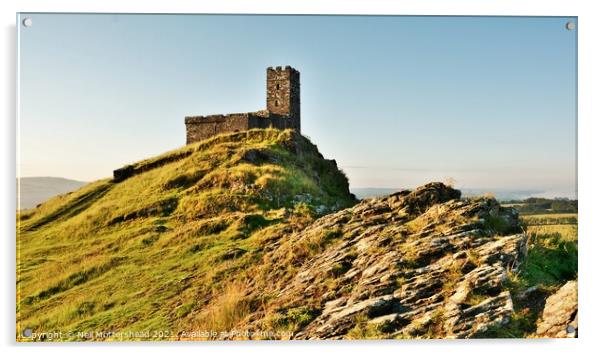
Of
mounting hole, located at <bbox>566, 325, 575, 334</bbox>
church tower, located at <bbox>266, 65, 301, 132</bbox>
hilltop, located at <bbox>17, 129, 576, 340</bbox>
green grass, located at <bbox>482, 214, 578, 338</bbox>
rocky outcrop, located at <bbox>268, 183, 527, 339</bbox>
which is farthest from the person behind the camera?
church tower, located at <bbox>266, 65, 301, 132</bbox>

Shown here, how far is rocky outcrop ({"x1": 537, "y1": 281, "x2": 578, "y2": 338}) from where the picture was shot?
952 centimetres

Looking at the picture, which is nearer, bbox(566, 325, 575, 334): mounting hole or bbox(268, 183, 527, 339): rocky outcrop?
bbox(268, 183, 527, 339): rocky outcrop

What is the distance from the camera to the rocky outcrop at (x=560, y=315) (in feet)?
31.2

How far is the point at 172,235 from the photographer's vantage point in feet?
52.1

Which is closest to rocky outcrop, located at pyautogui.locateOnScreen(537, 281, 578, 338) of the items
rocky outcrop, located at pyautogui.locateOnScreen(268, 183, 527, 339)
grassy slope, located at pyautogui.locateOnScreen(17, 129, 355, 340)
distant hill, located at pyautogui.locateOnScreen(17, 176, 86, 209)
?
rocky outcrop, located at pyautogui.locateOnScreen(268, 183, 527, 339)

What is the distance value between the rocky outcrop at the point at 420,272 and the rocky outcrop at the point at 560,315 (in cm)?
76

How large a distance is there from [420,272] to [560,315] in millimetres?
2520

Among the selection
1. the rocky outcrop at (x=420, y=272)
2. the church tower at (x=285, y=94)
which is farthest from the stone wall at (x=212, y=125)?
the rocky outcrop at (x=420, y=272)

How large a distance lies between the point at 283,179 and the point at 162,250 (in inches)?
256

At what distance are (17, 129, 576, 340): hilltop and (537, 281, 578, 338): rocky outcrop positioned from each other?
0.42ft

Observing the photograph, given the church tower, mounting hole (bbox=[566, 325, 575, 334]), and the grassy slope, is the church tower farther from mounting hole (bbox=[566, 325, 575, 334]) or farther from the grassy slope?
mounting hole (bbox=[566, 325, 575, 334])

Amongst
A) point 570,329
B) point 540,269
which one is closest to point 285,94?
point 540,269

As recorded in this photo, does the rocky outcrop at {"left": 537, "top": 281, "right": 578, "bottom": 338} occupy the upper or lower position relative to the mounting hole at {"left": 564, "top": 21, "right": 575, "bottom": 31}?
lower

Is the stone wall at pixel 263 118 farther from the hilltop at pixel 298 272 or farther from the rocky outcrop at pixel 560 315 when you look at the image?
the rocky outcrop at pixel 560 315
